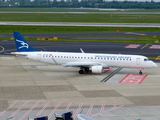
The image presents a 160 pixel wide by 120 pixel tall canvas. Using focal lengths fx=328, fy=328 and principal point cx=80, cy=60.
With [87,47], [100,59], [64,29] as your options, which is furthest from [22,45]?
[64,29]

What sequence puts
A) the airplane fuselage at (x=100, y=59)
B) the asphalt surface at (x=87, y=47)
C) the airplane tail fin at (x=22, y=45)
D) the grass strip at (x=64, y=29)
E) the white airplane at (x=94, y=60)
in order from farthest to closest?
the grass strip at (x=64, y=29)
the asphalt surface at (x=87, y=47)
the airplane tail fin at (x=22, y=45)
the airplane fuselage at (x=100, y=59)
the white airplane at (x=94, y=60)

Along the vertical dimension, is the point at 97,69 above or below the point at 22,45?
below

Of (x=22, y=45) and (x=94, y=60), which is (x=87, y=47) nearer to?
(x=22, y=45)

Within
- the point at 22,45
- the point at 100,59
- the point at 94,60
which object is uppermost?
the point at 22,45

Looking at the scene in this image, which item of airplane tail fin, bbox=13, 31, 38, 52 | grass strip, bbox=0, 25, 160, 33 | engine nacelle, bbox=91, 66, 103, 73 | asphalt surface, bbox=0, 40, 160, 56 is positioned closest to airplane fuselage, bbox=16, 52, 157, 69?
airplane tail fin, bbox=13, 31, 38, 52

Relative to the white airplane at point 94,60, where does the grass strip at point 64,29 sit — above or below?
below

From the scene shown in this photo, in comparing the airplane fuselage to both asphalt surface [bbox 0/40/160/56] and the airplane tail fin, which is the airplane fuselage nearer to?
the airplane tail fin

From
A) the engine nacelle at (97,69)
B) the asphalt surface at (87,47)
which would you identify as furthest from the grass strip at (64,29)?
the engine nacelle at (97,69)

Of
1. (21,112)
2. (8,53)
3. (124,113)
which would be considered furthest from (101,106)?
(8,53)

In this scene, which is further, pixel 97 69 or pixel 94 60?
pixel 94 60

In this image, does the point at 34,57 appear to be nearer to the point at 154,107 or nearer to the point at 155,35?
the point at 154,107

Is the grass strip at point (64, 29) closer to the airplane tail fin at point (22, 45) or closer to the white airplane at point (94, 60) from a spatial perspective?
the airplane tail fin at point (22, 45)

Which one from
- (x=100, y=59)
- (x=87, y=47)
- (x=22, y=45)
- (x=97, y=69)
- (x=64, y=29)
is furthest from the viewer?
(x=64, y=29)

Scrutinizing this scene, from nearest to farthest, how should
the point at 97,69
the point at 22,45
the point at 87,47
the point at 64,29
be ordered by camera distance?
1. the point at 97,69
2. the point at 22,45
3. the point at 87,47
4. the point at 64,29
